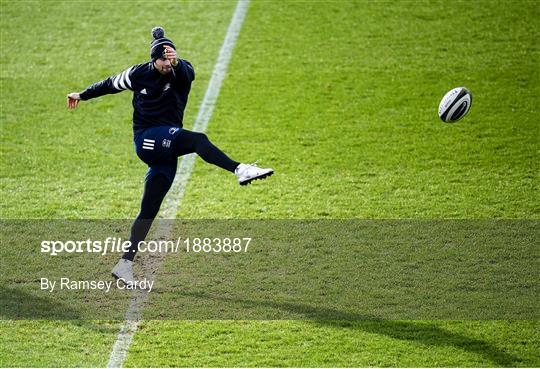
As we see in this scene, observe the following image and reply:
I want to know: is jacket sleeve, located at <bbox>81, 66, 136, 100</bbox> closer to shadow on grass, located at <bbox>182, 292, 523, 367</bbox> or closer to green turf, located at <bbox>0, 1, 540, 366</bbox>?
green turf, located at <bbox>0, 1, 540, 366</bbox>

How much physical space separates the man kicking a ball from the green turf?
74 cm

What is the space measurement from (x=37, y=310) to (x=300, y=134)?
17.6ft

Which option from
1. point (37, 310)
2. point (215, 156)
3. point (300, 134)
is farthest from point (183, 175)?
point (37, 310)

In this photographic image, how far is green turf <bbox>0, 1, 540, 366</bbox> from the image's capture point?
8.14 m

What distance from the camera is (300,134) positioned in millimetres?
13031

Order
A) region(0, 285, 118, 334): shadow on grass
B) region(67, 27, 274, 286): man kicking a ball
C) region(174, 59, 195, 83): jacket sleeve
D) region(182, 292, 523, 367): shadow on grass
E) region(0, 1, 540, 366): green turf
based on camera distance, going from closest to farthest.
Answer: region(182, 292, 523, 367): shadow on grass, region(0, 1, 540, 366): green turf, region(0, 285, 118, 334): shadow on grass, region(67, 27, 274, 286): man kicking a ball, region(174, 59, 195, 83): jacket sleeve

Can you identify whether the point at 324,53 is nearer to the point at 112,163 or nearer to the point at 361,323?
the point at 112,163

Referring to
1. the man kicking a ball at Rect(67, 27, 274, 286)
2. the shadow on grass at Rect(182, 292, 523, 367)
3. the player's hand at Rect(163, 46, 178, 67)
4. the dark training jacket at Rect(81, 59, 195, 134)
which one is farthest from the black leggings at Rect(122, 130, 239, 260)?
the shadow on grass at Rect(182, 292, 523, 367)

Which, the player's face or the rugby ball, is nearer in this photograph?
the player's face

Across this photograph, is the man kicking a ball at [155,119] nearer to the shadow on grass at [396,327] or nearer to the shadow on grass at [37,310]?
the shadow on grass at [37,310]

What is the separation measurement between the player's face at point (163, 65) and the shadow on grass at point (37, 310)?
2.43 m

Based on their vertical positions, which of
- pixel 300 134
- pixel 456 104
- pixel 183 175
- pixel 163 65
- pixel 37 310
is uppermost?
pixel 456 104

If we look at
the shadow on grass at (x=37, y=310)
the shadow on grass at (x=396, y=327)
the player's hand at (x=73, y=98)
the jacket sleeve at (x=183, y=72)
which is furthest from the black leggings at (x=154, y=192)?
the player's hand at (x=73, y=98)

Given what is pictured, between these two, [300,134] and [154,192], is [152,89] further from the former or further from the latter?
[300,134]
